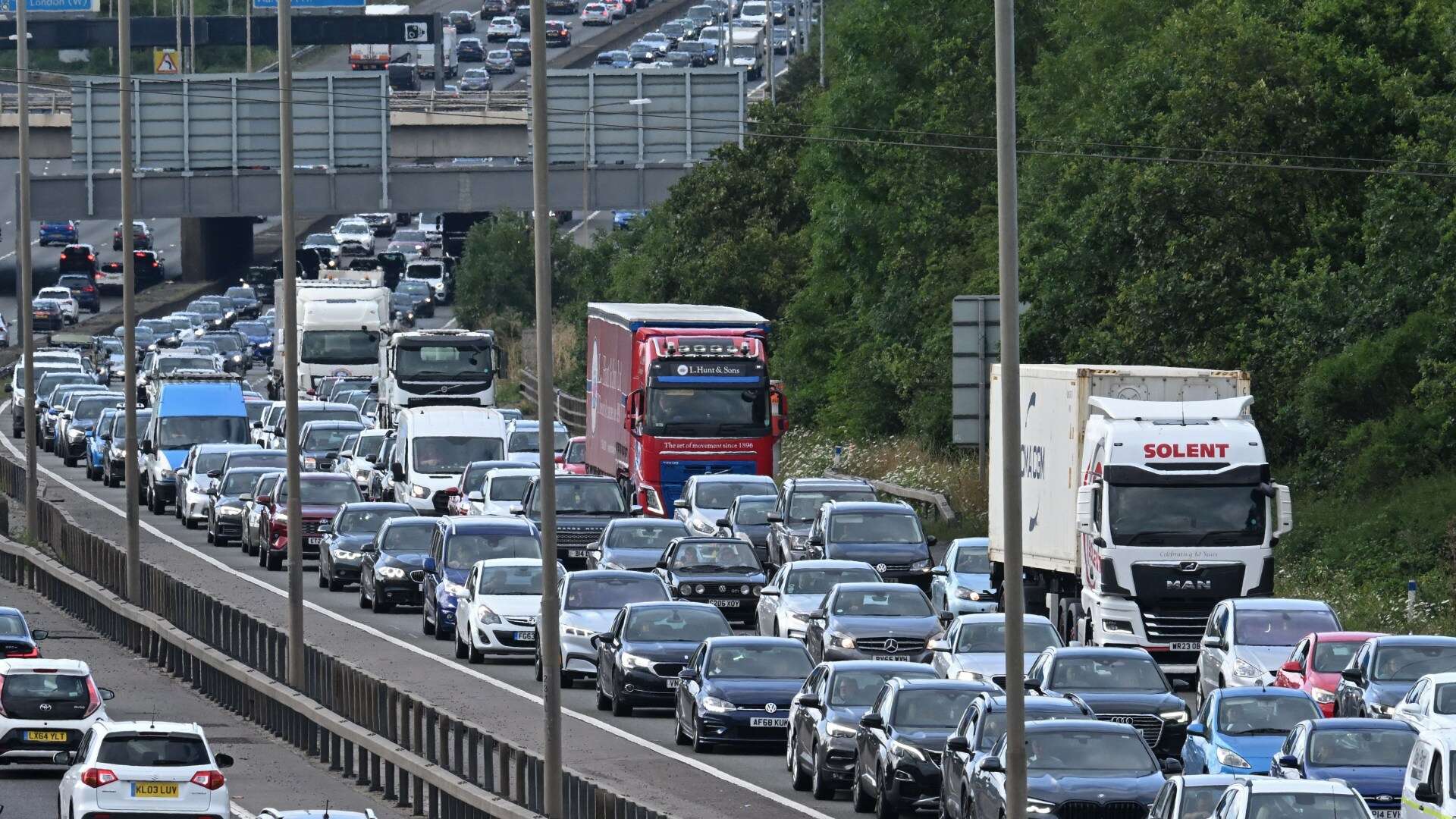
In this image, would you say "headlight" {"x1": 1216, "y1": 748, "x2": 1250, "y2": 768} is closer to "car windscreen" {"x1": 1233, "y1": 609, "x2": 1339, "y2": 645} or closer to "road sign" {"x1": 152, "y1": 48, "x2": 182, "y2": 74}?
"car windscreen" {"x1": 1233, "y1": 609, "x2": 1339, "y2": 645}

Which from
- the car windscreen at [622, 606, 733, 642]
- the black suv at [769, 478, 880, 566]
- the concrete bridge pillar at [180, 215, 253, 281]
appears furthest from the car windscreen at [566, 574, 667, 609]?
the concrete bridge pillar at [180, 215, 253, 281]

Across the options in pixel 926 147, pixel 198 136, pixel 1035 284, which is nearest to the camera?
pixel 1035 284

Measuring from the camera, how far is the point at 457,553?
134ft

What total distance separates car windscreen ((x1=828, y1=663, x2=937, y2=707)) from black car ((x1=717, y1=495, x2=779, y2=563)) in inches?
660

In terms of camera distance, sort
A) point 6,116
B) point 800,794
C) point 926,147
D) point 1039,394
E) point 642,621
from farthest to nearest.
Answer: point 6,116 < point 926,147 < point 1039,394 < point 642,621 < point 800,794

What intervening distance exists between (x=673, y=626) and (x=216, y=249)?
99.8 m

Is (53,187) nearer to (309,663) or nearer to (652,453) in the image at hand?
(652,453)

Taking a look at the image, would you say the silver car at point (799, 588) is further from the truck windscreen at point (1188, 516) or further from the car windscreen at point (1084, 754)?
the car windscreen at point (1084, 754)

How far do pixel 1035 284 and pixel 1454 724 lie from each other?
31.5 metres

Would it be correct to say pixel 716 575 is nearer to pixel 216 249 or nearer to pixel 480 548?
pixel 480 548

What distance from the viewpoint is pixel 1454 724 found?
2391 centimetres

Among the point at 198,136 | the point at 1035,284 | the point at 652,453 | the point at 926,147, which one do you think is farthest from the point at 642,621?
the point at 198,136

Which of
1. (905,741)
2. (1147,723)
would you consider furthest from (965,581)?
(905,741)

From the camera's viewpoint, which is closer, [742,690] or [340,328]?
[742,690]
